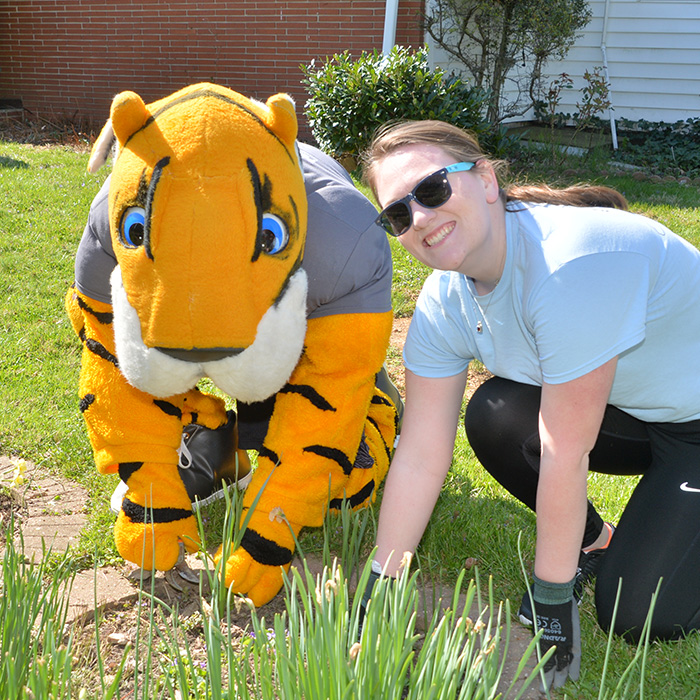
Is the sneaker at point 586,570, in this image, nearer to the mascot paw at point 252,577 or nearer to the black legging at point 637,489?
the black legging at point 637,489

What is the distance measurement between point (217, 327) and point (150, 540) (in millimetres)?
793

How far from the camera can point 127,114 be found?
5.28ft

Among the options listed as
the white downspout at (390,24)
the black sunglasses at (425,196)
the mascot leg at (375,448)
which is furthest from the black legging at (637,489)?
the white downspout at (390,24)

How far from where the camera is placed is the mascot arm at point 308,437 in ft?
6.60

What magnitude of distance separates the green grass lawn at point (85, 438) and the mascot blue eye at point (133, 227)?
27.0 inches

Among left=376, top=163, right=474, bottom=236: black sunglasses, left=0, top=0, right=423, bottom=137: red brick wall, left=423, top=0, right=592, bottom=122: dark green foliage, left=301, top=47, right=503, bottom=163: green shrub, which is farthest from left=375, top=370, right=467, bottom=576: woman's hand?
left=0, top=0, right=423, bottom=137: red brick wall

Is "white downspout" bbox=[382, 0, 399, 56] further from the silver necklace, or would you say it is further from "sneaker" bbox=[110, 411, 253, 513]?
the silver necklace

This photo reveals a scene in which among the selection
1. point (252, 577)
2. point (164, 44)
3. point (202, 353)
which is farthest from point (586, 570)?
point (164, 44)

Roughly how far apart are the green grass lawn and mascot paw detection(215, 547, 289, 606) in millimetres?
345

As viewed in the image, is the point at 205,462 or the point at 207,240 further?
the point at 205,462

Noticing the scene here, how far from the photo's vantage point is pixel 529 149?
7.99 meters

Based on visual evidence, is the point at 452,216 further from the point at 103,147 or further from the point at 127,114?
the point at 103,147

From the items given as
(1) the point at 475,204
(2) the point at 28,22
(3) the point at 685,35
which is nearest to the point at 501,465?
(1) the point at 475,204

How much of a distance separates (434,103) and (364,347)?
533 cm
